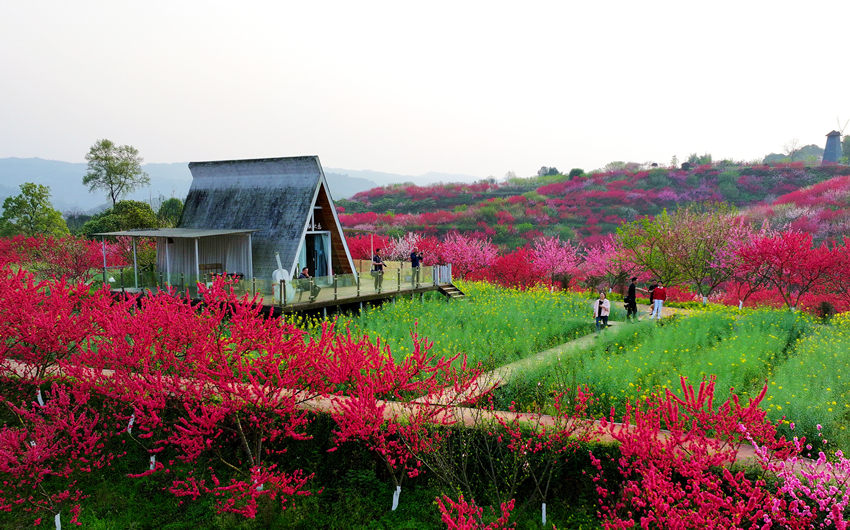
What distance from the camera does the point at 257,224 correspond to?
21.4 metres

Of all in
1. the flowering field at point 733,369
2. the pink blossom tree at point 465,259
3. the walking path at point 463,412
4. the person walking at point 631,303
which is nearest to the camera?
the walking path at point 463,412

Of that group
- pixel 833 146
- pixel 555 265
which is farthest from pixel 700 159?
pixel 555 265

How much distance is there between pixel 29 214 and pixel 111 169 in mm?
8770

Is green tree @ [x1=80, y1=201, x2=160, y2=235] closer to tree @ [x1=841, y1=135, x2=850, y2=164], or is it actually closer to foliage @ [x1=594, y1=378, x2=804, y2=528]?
foliage @ [x1=594, y1=378, x2=804, y2=528]

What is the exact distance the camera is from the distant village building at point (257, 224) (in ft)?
67.6

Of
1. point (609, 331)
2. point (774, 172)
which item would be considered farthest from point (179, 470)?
point (774, 172)

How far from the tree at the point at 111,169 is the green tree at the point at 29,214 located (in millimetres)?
6846

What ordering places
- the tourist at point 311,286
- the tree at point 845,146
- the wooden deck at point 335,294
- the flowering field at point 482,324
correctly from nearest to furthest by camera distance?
the flowering field at point 482,324
the wooden deck at point 335,294
the tourist at point 311,286
the tree at point 845,146

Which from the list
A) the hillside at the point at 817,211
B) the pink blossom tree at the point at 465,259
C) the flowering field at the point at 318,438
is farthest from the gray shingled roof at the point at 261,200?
the hillside at the point at 817,211

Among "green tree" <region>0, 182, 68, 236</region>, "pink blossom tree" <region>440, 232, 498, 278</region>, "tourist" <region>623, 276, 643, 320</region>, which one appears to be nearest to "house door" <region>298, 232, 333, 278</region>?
"tourist" <region>623, 276, 643, 320</region>

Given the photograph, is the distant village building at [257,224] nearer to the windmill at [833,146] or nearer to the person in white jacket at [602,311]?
the person in white jacket at [602,311]

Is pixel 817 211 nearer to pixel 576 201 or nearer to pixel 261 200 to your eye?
pixel 576 201

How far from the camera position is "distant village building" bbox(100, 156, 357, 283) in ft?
67.6

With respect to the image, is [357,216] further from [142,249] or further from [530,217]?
[142,249]
